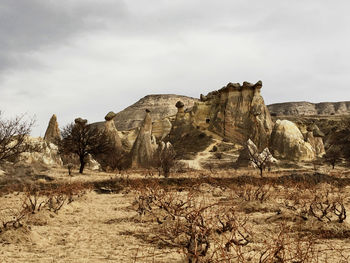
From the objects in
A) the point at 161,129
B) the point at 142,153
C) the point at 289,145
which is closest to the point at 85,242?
the point at 142,153

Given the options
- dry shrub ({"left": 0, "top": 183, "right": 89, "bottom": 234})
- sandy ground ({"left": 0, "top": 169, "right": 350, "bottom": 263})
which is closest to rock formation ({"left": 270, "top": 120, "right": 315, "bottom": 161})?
dry shrub ({"left": 0, "top": 183, "right": 89, "bottom": 234})

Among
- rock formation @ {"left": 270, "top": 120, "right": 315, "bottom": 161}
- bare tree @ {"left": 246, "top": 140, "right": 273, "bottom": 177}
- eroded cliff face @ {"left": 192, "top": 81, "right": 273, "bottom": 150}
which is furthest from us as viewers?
eroded cliff face @ {"left": 192, "top": 81, "right": 273, "bottom": 150}

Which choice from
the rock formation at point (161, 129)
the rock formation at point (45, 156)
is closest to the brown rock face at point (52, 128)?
the rock formation at point (45, 156)

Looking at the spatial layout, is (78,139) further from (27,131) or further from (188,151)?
(188,151)

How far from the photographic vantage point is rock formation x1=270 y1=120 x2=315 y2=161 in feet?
104

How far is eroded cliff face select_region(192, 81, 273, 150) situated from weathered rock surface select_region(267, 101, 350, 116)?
2938 inches

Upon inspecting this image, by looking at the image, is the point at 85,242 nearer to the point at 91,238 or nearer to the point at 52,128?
the point at 91,238

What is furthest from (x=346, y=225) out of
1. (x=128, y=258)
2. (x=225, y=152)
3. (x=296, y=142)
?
(x=225, y=152)

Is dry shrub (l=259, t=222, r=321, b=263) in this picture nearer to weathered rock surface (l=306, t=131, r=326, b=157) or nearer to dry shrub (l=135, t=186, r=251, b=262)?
dry shrub (l=135, t=186, r=251, b=262)

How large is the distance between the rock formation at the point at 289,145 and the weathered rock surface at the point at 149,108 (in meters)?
50.1

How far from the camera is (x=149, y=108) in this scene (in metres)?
95.1

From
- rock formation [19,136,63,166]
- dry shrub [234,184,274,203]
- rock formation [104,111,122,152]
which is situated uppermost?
rock formation [104,111,122,152]

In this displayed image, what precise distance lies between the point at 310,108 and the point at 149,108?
5808 centimetres

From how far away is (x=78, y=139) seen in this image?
20.0m
